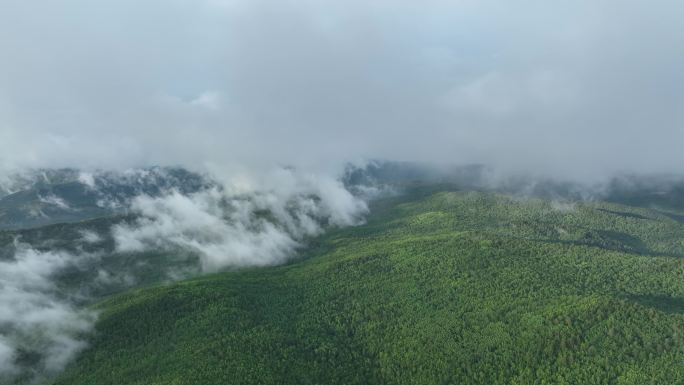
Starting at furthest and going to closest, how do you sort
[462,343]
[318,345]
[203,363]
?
[318,345], [462,343], [203,363]

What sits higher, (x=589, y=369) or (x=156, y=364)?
(x=156, y=364)

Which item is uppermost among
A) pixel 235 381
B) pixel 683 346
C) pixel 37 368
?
pixel 37 368

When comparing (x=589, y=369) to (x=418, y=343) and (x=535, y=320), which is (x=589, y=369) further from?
(x=418, y=343)

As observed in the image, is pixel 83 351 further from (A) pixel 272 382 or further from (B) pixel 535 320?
(B) pixel 535 320

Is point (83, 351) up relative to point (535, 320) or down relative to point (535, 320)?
up

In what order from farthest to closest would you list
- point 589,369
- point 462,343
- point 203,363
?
point 462,343, point 203,363, point 589,369

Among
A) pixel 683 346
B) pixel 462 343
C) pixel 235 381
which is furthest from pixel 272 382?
pixel 683 346

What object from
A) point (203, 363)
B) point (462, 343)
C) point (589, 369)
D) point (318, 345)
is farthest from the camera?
point (318, 345)

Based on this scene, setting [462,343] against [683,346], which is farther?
[462,343]

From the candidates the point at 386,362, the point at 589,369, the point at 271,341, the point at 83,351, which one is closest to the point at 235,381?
the point at 271,341
